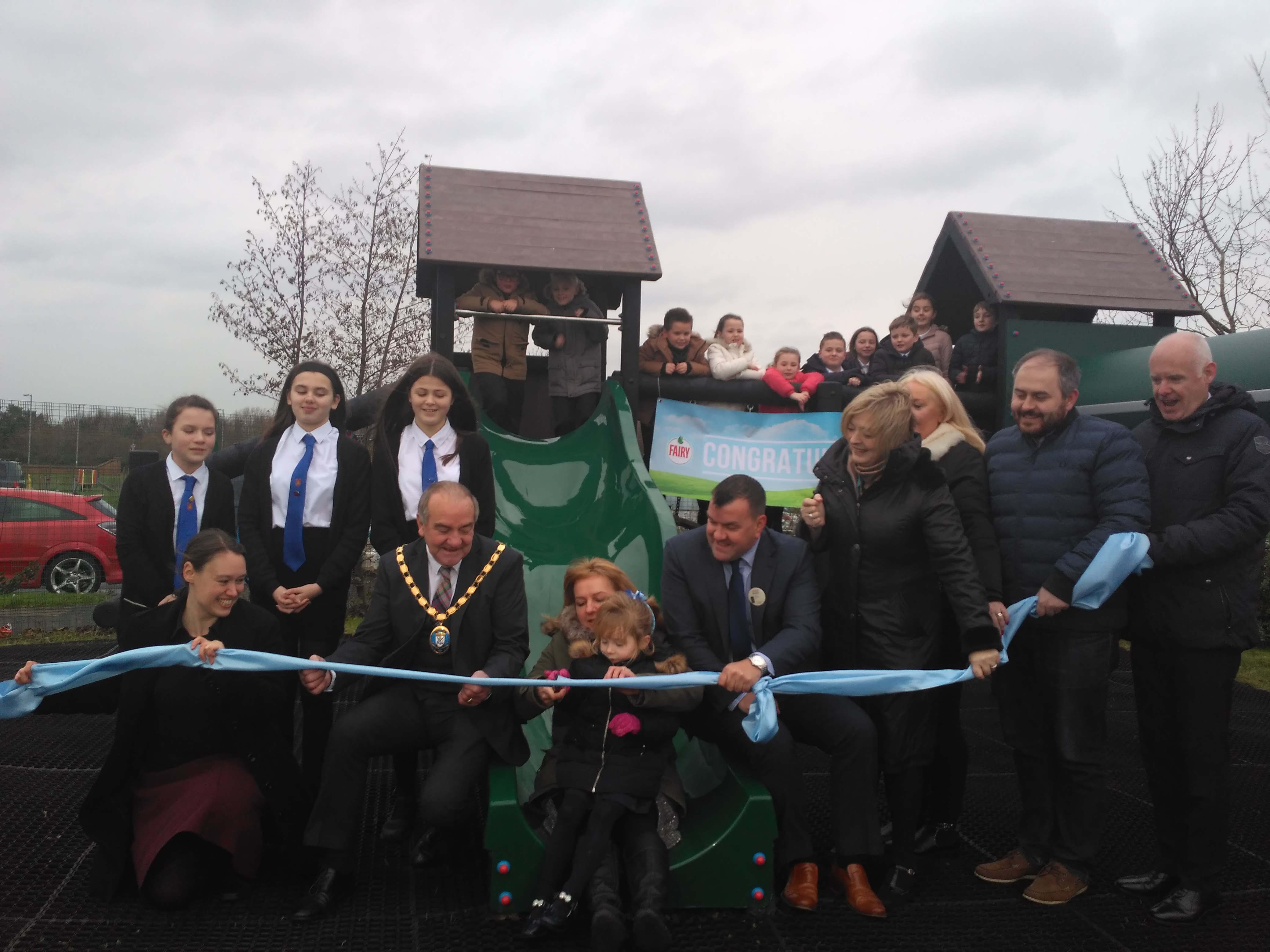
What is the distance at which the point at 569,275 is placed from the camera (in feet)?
24.3

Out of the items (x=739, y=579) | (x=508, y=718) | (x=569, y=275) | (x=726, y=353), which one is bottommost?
(x=508, y=718)

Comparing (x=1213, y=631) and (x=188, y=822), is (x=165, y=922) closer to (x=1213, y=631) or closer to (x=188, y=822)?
(x=188, y=822)

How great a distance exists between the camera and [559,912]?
3186 millimetres

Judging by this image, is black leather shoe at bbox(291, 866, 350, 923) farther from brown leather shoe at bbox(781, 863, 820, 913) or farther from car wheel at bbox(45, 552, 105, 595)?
car wheel at bbox(45, 552, 105, 595)

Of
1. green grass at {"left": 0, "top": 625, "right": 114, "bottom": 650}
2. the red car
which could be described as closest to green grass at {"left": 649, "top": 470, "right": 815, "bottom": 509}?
green grass at {"left": 0, "top": 625, "right": 114, "bottom": 650}

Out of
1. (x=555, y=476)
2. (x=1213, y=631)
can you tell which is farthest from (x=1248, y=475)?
(x=555, y=476)

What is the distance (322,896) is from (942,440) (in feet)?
8.86

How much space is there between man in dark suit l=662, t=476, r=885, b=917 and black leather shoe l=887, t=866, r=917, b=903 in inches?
5.4

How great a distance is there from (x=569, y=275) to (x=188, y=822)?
191 inches

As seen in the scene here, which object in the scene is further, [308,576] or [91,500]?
[91,500]

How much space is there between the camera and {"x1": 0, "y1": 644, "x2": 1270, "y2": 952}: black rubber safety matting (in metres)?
3.21

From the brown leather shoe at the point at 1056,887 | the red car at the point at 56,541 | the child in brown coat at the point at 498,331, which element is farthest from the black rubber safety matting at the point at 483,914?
the red car at the point at 56,541

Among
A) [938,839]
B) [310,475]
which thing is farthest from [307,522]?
[938,839]

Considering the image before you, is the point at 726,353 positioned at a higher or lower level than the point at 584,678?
higher
